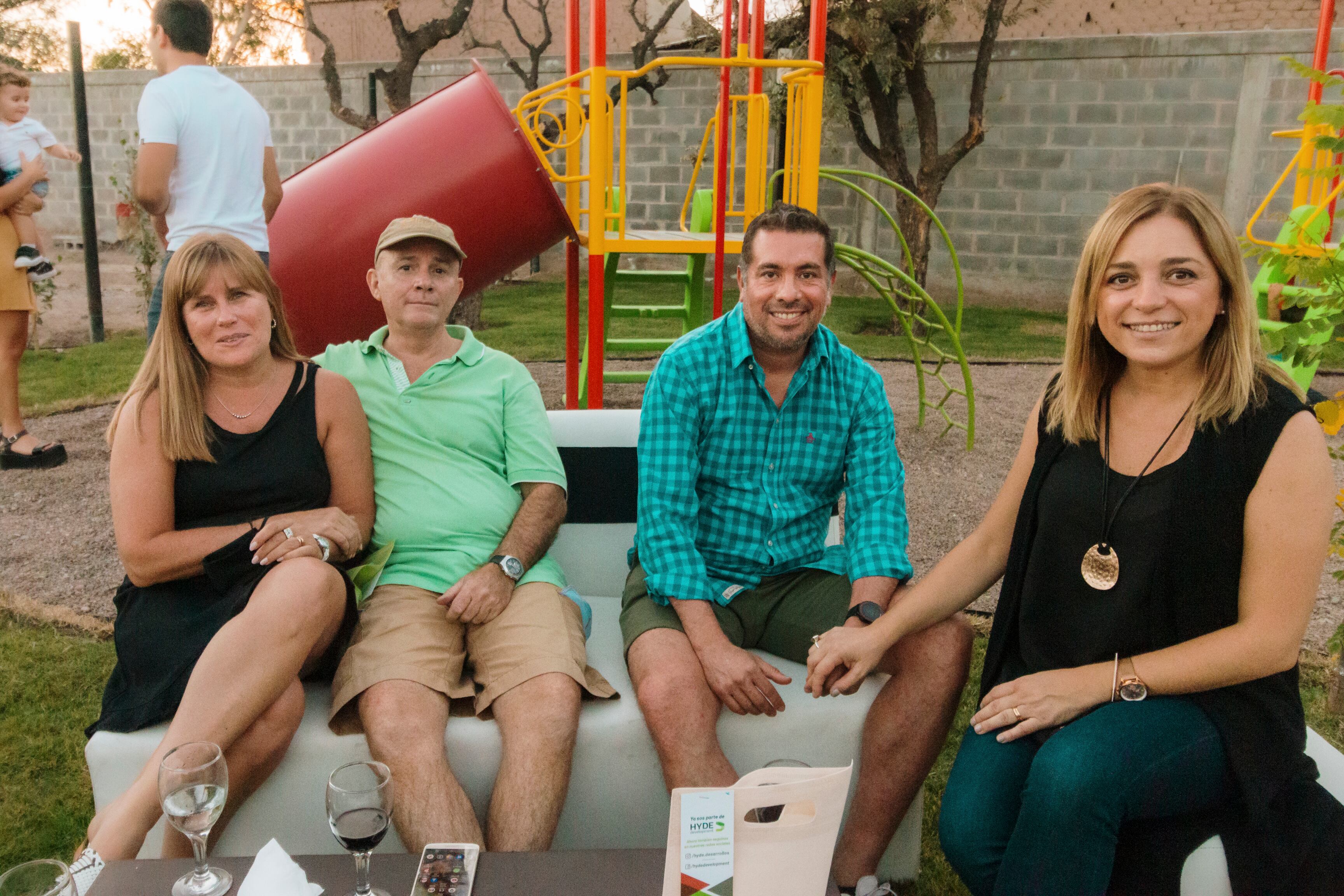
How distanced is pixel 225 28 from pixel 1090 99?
10305 millimetres

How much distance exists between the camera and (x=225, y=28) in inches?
493

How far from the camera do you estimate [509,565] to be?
2.22 m

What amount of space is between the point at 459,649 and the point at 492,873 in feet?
2.66

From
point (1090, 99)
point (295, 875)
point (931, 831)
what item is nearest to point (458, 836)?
point (295, 875)

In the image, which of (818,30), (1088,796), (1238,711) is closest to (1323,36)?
(818,30)

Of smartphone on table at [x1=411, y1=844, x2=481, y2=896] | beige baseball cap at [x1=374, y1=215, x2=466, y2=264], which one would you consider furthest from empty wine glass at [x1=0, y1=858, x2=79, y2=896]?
beige baseball cap at [x1=374, y1=215, x2=466, y2=264]

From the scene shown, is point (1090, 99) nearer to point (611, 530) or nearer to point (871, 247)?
point (871, 247)

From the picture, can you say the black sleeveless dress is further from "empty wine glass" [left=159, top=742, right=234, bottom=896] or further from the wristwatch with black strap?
the wristwatch with black strap

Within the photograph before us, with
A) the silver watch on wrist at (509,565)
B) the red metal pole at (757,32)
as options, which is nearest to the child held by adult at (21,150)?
the red metal pole at (757,32)

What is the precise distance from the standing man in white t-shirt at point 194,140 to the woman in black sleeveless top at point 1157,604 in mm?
2719

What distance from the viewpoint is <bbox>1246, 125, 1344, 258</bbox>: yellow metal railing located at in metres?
1.95

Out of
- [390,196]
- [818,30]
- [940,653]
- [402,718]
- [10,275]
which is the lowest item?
[402,718]

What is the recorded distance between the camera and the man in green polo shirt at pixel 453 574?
182 centimetres

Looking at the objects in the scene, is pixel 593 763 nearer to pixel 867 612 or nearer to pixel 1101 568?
pixel 867 612
